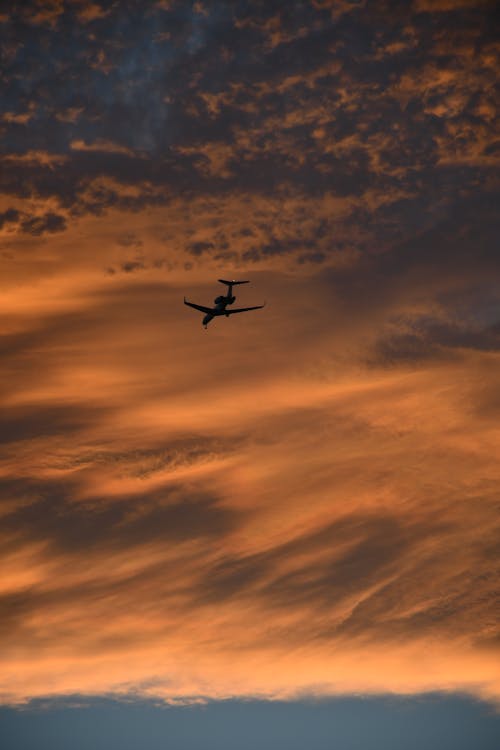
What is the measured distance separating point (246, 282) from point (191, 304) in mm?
10257

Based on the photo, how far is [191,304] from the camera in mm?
199125

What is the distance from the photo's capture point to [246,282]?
19438 cm
